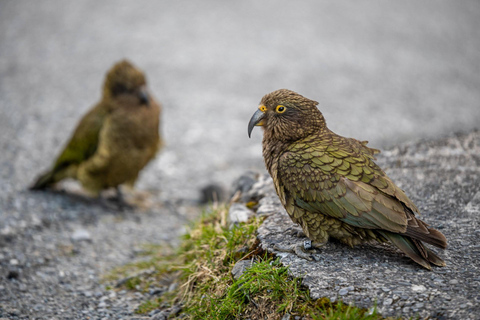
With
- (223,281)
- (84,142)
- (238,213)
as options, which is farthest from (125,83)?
(223,281)

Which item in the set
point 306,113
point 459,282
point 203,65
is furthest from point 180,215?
point 203,65

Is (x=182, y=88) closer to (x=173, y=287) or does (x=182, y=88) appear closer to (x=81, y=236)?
(x=81, y=236)

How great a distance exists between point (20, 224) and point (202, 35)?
437 inches

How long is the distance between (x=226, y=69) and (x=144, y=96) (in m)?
6.94

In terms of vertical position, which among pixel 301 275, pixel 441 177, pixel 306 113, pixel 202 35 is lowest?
pixel 301 275

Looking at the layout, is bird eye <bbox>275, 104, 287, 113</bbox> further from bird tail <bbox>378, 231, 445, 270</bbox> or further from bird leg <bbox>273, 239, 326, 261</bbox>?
bird tail <bbox>378, 231, 445, 270</bbox>

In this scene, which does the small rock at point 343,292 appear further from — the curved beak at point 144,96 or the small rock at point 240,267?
the curved beak at point 144,96

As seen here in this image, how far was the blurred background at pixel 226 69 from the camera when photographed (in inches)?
383

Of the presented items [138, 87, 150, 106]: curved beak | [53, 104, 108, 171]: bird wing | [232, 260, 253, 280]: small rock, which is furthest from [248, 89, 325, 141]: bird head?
[53, 104, 108, 171]: bird wing

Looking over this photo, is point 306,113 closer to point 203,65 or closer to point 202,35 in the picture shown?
point 203,65

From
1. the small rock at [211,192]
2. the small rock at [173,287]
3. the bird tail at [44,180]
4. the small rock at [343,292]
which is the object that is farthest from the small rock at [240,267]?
the bird tail at [44,180]

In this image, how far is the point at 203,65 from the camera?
14125mm

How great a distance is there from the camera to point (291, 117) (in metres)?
4.05

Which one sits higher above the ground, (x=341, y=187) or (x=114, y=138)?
(x=341, y=187)
